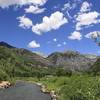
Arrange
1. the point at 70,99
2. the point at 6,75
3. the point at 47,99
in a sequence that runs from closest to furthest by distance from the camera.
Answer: the point at 70,99, the point at 47,99, the point at 6,75

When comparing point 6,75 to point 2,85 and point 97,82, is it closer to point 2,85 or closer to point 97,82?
point 2,85

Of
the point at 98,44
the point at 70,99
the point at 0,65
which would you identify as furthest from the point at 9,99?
the point at 0,65

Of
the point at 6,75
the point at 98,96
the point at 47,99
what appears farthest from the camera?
the point at 6,75

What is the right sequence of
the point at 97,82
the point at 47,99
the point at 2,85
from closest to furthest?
1. the point at 97,82
2. the point at 47,99
3. the point at 2,85

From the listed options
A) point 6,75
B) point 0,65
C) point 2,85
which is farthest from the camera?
point 0,65

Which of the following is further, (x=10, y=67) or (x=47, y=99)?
(x=10, y=67)

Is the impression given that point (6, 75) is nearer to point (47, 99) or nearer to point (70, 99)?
point (47, 99)

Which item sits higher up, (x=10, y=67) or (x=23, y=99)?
(x=10, y=67)

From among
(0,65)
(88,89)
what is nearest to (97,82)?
(88,89)

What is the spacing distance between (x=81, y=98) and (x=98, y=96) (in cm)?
420

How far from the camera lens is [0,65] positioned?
171000 mm

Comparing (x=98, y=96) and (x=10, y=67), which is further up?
(x=10, y=67)

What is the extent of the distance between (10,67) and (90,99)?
461 feet

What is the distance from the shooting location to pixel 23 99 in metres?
77.2
